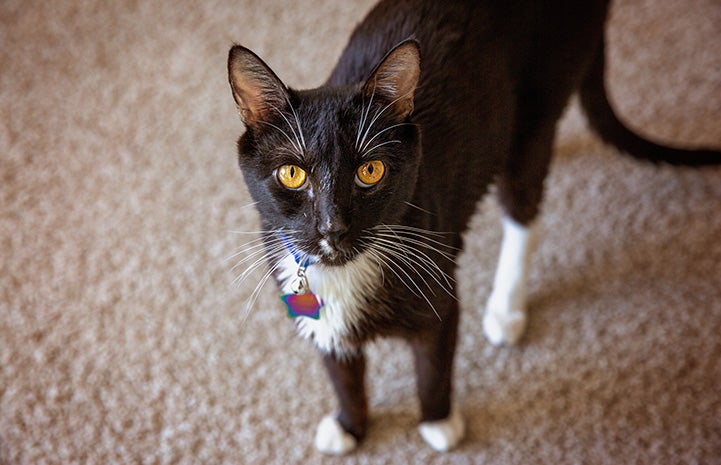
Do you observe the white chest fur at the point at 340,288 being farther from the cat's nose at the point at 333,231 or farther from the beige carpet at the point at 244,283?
the beige carpet at the point at 244,283

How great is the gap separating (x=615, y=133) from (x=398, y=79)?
819mm

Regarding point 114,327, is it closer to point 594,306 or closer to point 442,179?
point 442,179

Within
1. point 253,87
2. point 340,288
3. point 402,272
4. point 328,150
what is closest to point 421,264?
point 402,272

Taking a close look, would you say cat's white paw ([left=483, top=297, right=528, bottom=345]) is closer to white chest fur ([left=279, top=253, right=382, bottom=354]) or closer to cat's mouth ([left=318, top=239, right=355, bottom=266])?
white chest fur ([left=279, top=253, right=382, bottom=354])

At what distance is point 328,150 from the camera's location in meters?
0.90

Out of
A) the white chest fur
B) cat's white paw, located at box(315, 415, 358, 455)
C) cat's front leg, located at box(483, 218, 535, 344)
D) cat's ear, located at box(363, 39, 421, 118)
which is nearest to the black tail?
cat's front leg, located at box(483, 218, 535, 344)

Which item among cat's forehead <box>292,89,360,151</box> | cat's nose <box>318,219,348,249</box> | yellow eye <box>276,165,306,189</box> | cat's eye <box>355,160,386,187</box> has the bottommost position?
cat's nose <box>318,219,348,249</box>

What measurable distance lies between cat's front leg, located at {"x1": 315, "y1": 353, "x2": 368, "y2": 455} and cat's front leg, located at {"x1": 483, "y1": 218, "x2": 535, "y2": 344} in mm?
360

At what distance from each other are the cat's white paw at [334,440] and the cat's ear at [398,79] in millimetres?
685

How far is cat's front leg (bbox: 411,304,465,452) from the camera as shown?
3.77 ft

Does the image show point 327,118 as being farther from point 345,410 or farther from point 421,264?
point 345,410

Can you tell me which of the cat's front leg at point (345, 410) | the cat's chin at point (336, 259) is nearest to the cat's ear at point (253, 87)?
the cat's chin at point (336, 259)

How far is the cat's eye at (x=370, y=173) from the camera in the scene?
913 mm

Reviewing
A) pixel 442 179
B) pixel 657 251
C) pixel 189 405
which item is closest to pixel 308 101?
pixel 442 179
